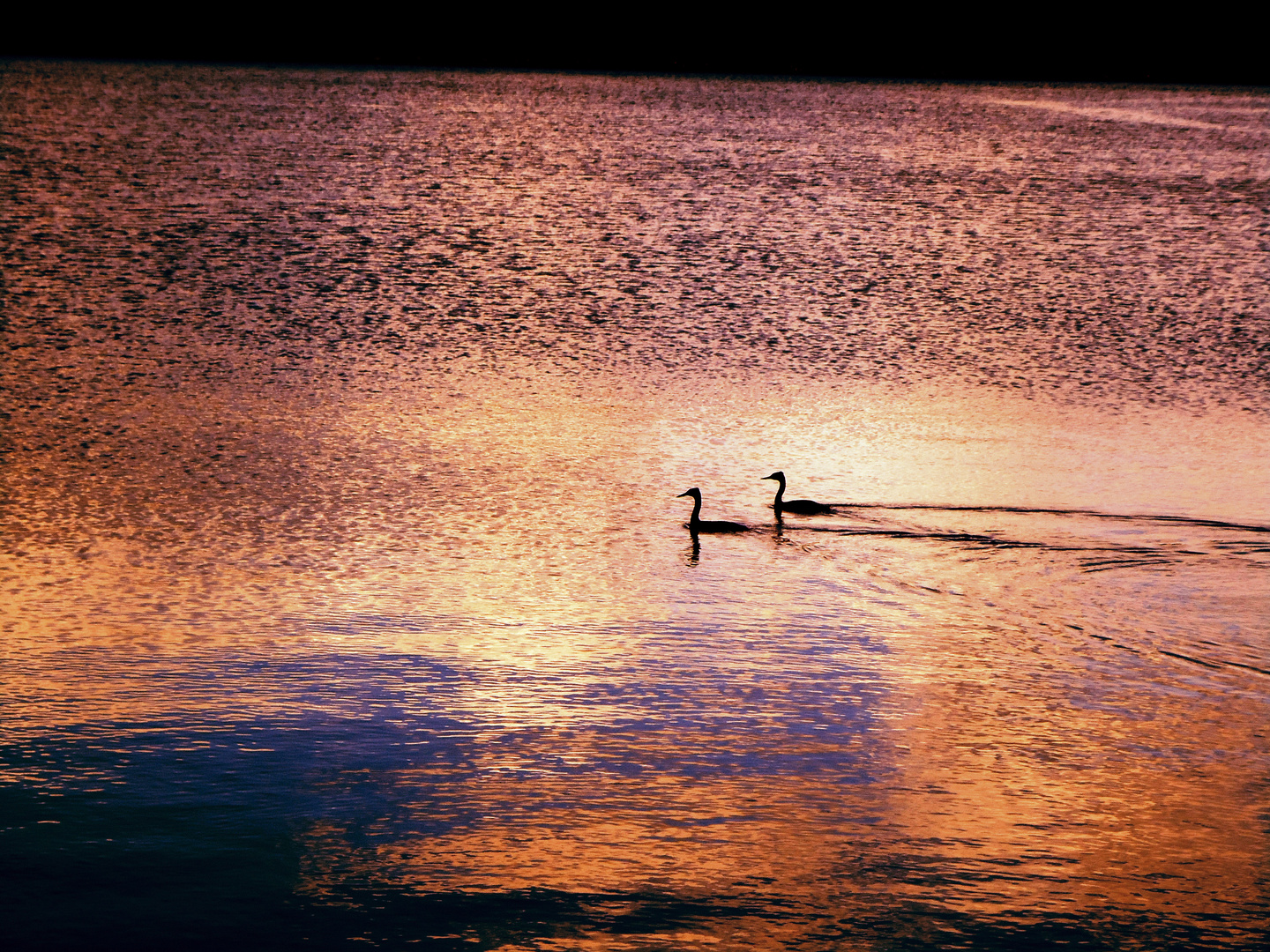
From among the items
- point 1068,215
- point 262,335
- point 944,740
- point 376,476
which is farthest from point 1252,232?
point 944,740

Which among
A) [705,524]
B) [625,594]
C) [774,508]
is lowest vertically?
[625,594]

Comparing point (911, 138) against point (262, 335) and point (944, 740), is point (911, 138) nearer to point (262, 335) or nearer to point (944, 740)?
point (262, 335)

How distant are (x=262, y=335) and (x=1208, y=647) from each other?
45.0 ft

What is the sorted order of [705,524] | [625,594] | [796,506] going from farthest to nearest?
[796,506], [705,524], [625,594]

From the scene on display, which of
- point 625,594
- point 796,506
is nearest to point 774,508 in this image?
point 796,506

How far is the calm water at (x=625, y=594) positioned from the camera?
733 cm

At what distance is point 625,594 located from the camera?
37.9 ft

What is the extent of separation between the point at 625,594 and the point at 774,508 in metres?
2.52

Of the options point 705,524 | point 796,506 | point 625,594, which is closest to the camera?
point 625,594

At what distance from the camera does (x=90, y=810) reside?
7.84 metres

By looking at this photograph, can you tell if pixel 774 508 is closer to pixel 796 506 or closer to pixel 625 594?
pixel 796 506

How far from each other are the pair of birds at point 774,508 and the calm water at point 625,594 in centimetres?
16

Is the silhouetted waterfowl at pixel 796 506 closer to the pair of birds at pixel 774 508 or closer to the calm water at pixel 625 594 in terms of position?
the pair of birds at pixel 774 508

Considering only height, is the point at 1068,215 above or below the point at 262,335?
above
